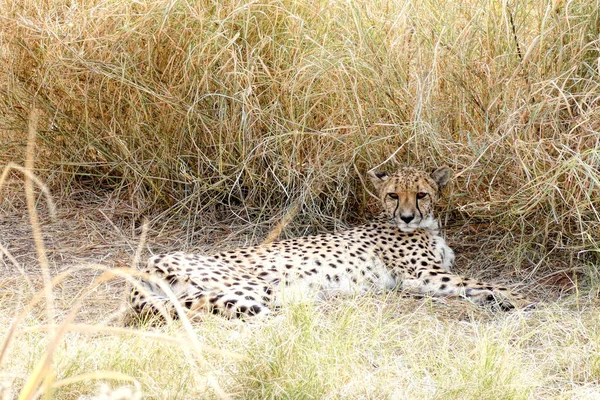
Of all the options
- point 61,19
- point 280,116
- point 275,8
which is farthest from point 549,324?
point 61,19

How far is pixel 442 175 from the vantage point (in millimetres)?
3727

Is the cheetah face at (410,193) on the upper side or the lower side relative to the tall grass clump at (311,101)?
lower

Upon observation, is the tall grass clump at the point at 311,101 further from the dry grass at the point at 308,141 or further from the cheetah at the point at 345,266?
the cheetah at the point at 345,266

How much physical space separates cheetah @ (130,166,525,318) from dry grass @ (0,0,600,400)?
0.46ft

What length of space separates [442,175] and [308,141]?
27.2 inches

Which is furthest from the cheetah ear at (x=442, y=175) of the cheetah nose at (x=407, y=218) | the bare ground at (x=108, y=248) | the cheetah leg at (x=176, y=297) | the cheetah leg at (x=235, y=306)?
the cheetah leg at (x=176, y=297)

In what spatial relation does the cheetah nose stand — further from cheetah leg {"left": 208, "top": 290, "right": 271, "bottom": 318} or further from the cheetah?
cheetah leg {"left": 208, "top": 290, "right": 271, "bottom": 318}

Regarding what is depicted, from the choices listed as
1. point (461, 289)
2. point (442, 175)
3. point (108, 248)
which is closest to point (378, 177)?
point (442, 175)

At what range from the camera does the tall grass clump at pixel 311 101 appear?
3.41 meters

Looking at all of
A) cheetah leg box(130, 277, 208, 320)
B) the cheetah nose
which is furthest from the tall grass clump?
cheetah leg box(130, 277, 208, 320)

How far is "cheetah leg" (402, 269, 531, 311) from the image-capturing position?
3.33 metres

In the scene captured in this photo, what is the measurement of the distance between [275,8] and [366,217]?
1110mm

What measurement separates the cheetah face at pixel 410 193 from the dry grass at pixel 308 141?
121 mm

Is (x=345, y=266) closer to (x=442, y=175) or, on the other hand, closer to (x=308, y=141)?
(x=442, y=175)
